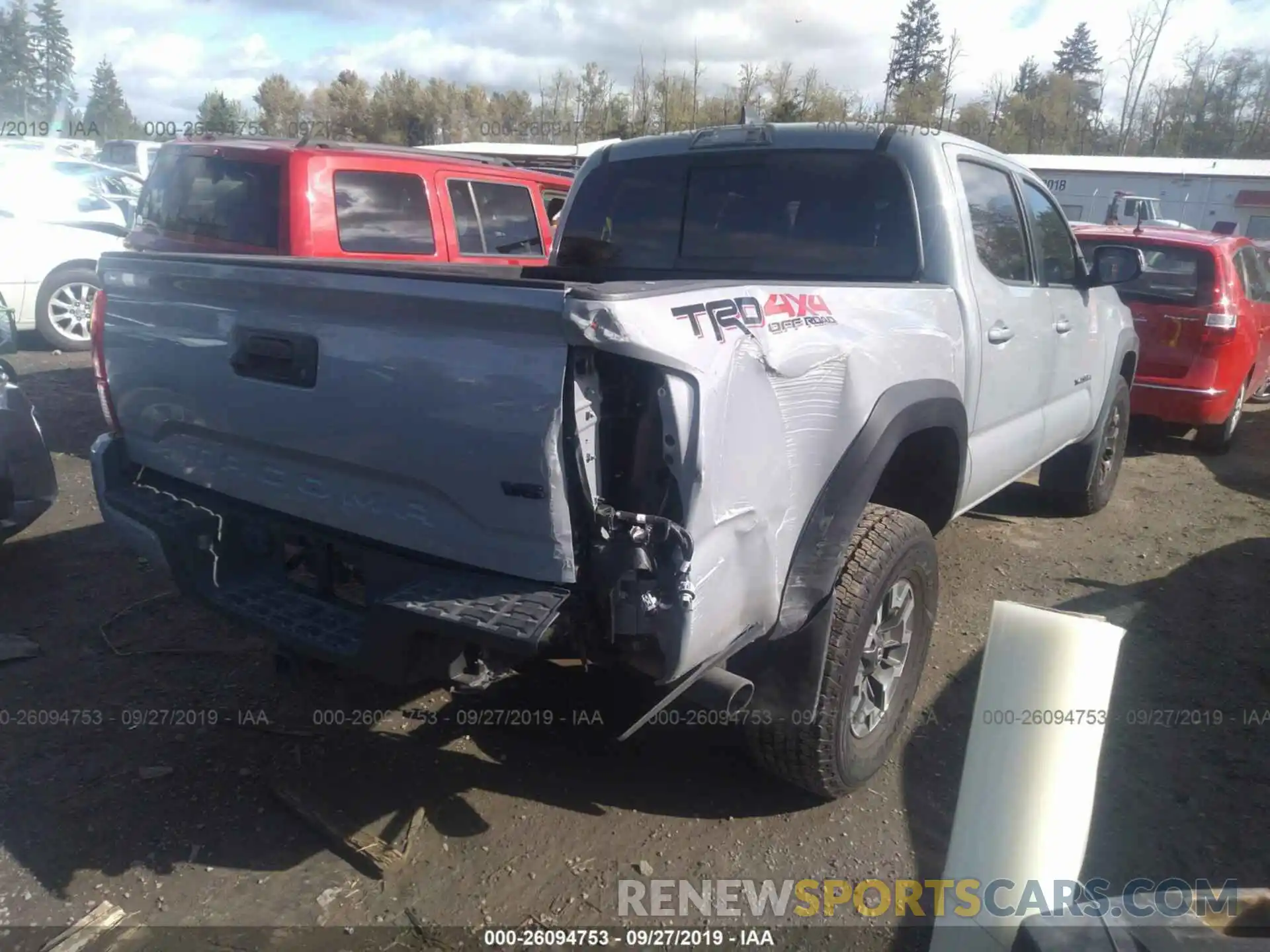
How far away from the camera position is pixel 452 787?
3.03 metres

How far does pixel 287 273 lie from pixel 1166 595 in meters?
4.32

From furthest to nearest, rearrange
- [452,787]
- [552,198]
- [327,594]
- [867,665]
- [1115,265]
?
[552,198], [1115,265], [452,787], [867,665], [327,594]

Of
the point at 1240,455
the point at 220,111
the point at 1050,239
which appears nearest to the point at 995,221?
the point at 1050,239

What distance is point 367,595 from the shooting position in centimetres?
244

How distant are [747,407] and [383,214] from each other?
513 centimetres

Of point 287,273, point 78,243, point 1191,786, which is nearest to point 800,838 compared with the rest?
point 1191,786

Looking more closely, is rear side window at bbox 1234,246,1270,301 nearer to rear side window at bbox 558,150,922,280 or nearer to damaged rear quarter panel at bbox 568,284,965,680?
rear side window at bbox 558,150,922,280

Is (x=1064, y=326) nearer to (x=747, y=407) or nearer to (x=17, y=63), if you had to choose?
(x=747, y=407)

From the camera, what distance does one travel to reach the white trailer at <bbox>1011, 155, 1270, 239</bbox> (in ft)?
79.8

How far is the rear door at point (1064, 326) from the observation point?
4293 mm

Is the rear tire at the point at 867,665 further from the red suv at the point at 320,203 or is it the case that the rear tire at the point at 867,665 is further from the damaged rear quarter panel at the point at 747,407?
the red suv at the point at 320,203

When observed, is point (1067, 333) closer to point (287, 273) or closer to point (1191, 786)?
point (1191, 786)

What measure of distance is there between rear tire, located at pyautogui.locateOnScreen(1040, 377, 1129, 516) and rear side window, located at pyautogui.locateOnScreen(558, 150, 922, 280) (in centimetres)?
263

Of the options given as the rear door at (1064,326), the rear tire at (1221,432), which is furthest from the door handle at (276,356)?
the rear tire at (1221,432)
